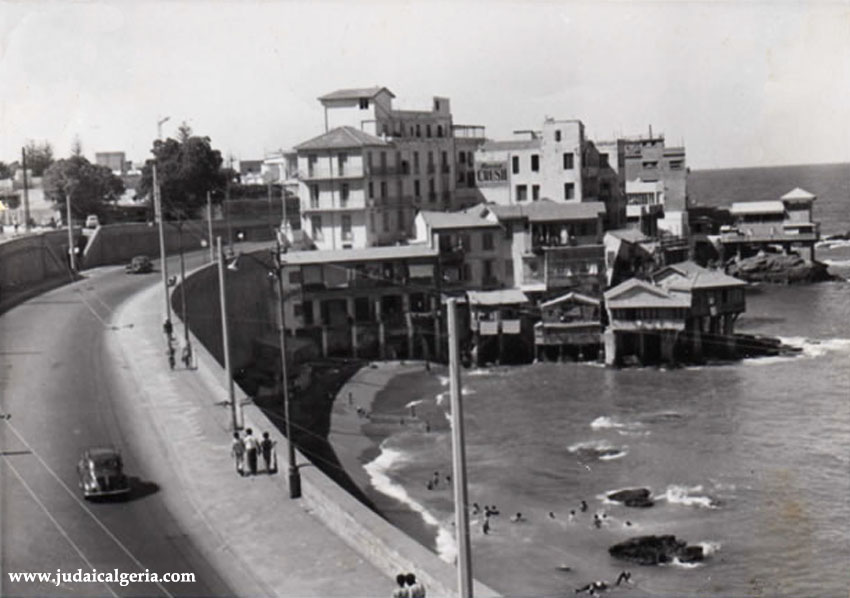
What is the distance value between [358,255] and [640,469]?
122ft

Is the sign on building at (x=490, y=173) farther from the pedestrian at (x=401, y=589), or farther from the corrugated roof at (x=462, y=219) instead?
the pedestrian at (x=401, y=589)

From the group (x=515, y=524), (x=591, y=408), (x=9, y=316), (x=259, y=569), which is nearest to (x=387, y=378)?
(x=591, y=408)

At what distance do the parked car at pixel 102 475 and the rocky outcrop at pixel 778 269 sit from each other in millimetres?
98171

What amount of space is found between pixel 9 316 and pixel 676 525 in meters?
34.3

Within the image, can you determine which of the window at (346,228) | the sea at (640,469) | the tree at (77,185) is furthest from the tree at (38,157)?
the sea at (640,469)

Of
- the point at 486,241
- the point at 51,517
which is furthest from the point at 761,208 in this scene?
the point at 51,517

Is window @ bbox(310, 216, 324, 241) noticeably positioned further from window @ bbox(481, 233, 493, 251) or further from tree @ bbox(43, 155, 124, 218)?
tree @ bbox(43, 155, 124, 218)

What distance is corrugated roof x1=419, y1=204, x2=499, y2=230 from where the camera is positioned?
257 feet

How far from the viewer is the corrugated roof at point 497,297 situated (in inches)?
2943

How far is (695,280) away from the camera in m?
73.7

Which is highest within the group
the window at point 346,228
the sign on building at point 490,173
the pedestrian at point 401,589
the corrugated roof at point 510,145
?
the corrugated roof at point 510,145

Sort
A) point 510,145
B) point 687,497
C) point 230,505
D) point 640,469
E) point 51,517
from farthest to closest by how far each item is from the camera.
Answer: point 510,145 < point 640,469 < point 687,497 < point 230,505 < point 51,517

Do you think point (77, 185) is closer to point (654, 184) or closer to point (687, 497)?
point (654, 184)

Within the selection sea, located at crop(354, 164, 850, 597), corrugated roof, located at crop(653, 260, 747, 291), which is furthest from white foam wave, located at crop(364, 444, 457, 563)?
corrugated roof, located at crop(653, 260, 747, 291)
